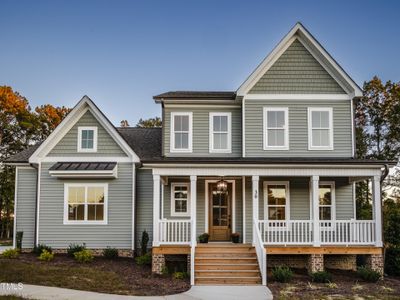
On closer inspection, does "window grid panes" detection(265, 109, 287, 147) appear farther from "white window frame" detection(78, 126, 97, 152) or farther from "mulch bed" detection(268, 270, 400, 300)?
"white window frame" detection(78, 126, 97, 152)

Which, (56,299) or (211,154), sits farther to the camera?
(211,154)

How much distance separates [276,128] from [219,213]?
4.28m

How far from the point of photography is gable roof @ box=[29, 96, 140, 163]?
658 inches

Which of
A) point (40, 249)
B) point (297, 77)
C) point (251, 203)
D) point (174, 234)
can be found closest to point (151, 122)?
point (40, 249)

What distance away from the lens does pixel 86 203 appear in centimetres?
1678

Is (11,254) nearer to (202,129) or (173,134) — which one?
(173,134)

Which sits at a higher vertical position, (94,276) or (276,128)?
(276,128)

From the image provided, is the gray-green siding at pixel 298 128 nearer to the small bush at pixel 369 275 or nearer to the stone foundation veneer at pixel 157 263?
the small bush at pixel 369 275

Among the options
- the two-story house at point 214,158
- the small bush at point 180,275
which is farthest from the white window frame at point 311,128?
the small bush at point 180,275

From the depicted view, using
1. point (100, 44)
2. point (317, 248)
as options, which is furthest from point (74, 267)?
point (100, 44)

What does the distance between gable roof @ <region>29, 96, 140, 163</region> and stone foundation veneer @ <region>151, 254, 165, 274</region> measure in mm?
4392

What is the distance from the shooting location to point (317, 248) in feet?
46.2

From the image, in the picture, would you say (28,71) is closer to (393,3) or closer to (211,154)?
(211,154)

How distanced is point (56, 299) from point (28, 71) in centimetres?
1788
